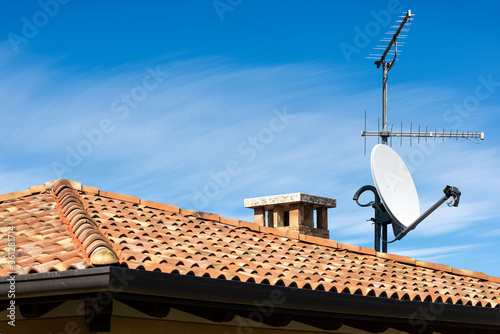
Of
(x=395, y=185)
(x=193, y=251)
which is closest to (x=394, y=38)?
(x=395, y=185)

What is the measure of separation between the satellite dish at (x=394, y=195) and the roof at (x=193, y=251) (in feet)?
4.62

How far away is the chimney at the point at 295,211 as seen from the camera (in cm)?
1322

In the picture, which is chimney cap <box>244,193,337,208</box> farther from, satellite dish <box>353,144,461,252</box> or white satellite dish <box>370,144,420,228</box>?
A: white satellite dish <box>370,144,420,228</box>

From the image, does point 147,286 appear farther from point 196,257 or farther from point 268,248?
point 268,248

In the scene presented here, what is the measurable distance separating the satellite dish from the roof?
4.62 feet

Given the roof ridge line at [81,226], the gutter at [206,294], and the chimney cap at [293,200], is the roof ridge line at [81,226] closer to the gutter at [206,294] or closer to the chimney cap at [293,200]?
the gutter at [206,294]

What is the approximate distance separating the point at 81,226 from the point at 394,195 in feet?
24.8

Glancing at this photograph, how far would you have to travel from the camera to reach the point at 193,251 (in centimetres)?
734

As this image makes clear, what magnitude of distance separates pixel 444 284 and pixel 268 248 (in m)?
2.82

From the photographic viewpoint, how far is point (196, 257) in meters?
6.91

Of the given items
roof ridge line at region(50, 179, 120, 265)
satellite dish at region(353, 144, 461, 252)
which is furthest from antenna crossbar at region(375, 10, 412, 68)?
roof ridge line at region(50, 179, 120, 265)

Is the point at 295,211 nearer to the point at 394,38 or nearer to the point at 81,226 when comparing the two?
the point at 394,38

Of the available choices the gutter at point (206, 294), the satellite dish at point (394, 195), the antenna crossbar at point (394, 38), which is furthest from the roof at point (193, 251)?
the antenna crossbar at point (394, 38)

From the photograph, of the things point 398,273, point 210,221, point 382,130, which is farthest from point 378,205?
point 210,221
